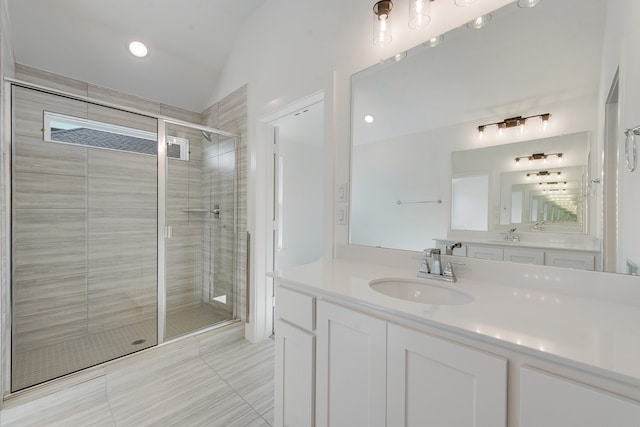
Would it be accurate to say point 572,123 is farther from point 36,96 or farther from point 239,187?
point 36,96

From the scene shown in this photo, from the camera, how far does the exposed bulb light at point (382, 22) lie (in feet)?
4.56

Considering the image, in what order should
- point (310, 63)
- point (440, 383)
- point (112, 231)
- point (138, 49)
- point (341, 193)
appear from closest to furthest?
point (440, 383) → point (341, 193) → point (310, 63) → point (138, 49) → point (112, 231)

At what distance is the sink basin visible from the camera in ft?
3.56

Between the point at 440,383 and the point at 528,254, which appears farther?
the point at 528,254

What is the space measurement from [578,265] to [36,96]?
3.32m

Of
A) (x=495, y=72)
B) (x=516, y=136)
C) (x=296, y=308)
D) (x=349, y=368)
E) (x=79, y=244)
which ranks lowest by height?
(x=349, y=368)

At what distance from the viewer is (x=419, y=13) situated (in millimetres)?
1325

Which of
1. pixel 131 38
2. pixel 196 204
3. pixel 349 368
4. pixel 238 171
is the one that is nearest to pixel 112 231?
pixel 196 204

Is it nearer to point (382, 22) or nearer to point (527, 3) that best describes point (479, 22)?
point (527, 3)

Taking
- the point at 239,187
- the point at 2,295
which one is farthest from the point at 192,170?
the point at 2,295

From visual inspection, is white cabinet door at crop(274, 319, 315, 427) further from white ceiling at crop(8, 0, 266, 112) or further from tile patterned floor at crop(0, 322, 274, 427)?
white ceiling at crop(8, 0, 266, 112)

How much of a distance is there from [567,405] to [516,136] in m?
0.98

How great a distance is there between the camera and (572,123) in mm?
998

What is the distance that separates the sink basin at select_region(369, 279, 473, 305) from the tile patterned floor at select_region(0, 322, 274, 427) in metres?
1.07
